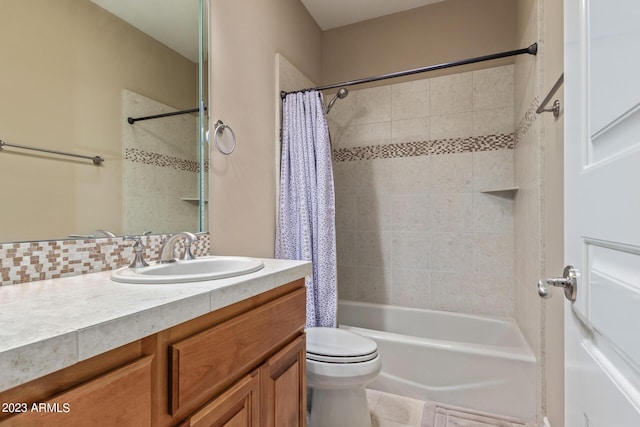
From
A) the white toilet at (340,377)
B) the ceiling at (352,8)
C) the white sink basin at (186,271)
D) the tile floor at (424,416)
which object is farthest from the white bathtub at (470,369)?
the ceiling at (352,8)

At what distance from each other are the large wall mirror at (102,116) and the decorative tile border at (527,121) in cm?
166

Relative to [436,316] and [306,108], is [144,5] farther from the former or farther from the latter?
[436,316]

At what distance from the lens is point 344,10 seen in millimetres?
2469

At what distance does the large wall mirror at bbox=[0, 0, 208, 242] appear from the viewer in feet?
2.83

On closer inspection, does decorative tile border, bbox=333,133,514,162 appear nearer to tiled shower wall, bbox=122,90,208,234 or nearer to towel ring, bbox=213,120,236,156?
towel ring, bbox=213,120,236,156

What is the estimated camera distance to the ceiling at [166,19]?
1157 millimetres

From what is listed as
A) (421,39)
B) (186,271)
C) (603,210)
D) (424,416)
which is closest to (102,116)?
(186,271)

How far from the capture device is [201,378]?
699 millimetres

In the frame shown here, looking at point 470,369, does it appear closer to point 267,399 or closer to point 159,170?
point 267,399

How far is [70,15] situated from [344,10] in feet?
6.71

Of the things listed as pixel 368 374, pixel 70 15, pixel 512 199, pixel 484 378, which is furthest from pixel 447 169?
pixel 70 15

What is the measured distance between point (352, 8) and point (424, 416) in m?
2.86

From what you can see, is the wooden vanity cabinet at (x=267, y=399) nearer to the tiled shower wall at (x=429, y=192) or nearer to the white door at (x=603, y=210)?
the white door at (x=603, y=210)

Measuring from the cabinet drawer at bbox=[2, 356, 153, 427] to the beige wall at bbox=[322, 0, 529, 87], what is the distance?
2.59 meters
